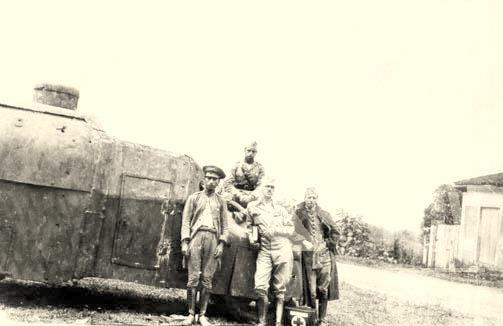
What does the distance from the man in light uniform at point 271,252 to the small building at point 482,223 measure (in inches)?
505

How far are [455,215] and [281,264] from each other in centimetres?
2153

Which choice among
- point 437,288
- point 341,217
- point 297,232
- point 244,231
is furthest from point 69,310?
point 341,217

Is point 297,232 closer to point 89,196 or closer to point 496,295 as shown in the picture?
point 89,196

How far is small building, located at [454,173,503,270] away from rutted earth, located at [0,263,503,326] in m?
2.97

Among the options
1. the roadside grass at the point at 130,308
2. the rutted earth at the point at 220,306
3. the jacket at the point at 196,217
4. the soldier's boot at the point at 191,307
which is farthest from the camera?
the jacket at the point at 196,217

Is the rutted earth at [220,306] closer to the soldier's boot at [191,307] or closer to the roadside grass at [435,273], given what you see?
the soldier's boot at [191,307]

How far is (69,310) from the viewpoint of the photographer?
7.48 meters

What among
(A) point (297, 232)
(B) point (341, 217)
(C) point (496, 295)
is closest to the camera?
(A) point (297, 232)

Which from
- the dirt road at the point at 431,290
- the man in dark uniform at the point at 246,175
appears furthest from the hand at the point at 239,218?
the dirt road at the point at 431,290

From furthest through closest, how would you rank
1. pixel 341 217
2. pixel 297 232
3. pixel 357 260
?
pixel 341 217
pixel 357 260
pixel 297 232

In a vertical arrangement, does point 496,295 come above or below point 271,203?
below

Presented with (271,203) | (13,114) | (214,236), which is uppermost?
(13,114)

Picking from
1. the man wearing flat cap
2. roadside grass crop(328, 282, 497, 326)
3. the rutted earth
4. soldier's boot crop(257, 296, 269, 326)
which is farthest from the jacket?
roadside grass crop(328, 282, 497, 326)

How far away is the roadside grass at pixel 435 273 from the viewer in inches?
677
